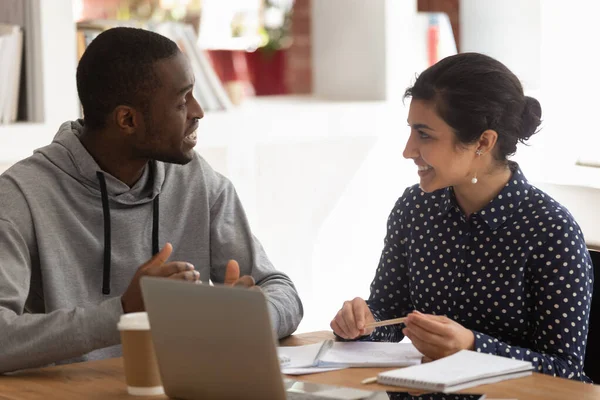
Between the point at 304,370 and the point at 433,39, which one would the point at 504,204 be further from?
the point at 433,39

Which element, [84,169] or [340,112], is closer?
[84,169]

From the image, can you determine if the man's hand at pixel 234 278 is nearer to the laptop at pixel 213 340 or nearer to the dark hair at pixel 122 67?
the laptop at pixel 213 340

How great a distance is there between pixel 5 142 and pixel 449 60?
1354 millimetres

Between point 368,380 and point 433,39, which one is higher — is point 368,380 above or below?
below

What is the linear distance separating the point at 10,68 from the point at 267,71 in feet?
7.34

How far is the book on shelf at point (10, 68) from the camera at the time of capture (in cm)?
284

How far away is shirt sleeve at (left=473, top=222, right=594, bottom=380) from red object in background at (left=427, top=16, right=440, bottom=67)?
2094 millimetres

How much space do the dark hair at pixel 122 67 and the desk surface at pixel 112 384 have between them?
55cm

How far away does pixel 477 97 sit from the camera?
6.59ft

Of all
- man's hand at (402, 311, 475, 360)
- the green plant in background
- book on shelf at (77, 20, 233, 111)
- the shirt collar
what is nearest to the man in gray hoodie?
man's hand at (402, 311, 475, 360)

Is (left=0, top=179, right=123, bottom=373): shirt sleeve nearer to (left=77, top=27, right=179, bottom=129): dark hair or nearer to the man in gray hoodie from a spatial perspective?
the man in gray hoodie

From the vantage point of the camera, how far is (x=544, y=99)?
137 inches

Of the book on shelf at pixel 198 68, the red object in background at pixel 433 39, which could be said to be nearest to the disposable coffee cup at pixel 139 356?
the book on shelf at pixel 198 68

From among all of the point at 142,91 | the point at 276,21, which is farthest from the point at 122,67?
the point at 276,21
